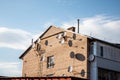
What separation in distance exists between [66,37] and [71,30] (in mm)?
1429

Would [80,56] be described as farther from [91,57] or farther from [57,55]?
[57,55]

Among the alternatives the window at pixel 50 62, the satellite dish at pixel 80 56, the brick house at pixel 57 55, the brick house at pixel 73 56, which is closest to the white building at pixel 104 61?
the brick house at pixel 73 56

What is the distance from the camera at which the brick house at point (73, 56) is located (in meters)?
28.6

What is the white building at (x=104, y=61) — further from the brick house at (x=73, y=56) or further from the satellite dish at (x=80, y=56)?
the satellite dish at (x=80, y=56)

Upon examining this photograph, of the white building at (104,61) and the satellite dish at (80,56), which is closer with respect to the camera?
the white building at (104,61)

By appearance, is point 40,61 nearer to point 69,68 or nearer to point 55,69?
point 55,69

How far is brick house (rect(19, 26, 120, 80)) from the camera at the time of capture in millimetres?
28578

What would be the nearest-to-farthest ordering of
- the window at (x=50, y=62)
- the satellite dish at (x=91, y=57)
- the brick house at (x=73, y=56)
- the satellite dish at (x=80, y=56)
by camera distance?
the satellite dish at (x=91, y=57)
the brick house at (x=73, y=56)
the satellite dish at (x=80, y=56)
the window at (x=50, y=62)

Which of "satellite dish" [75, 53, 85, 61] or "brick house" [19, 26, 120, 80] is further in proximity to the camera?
"satellite dish" [75, 53, 85, 61]

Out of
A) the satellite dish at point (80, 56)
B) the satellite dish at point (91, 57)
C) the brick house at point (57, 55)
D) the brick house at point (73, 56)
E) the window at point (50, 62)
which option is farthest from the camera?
the window at point (50, 62)

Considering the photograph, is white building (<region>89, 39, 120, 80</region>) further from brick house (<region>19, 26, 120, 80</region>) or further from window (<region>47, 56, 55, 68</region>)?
window (<region>47, 56, 55, 68</region>)

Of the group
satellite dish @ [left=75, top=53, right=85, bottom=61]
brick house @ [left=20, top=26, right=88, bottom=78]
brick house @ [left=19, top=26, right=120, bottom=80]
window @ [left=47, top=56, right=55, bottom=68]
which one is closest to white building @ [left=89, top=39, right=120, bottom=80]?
brick house @ [left=19, top=26, right=120, bottom=80]

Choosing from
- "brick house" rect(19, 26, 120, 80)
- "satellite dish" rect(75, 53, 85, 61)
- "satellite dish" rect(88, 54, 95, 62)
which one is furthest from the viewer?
"satellite dish" rect(75, 53, 85, 61)

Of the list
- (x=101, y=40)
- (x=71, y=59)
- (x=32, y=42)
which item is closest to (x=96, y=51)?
(x=101, y=40)
